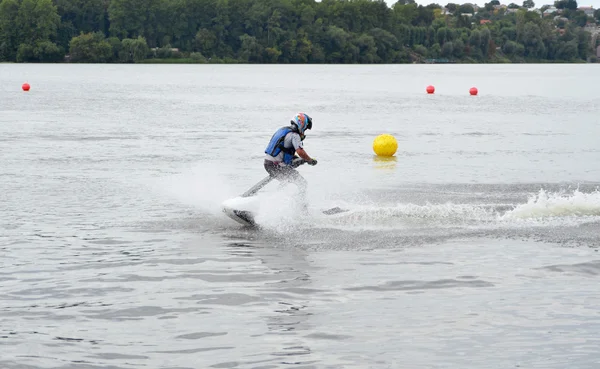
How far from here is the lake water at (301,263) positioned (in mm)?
8898

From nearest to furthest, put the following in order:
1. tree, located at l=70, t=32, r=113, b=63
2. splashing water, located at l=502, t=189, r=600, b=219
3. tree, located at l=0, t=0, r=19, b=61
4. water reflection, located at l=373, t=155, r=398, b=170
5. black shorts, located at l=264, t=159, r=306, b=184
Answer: black shorts, located at l=264, t=159, r=306, b=184 < splashing water, located at l=502, t=189, r=600, b=219 < water reflection, located at l=373, t=155, r=398, b=170 < tree, located at l=0, t=0, r=19, b=61 < tree, located at l=70, t=32, r=113, b=63

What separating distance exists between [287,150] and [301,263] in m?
2.88

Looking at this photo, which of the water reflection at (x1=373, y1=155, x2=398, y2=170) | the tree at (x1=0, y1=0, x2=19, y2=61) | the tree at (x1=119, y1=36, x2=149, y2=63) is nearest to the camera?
the water reflection at (x1=373, y1=155, x2=398, y2=170)

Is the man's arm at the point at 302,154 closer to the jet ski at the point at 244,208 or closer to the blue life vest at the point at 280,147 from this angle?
the jet ski at the point at 244,208

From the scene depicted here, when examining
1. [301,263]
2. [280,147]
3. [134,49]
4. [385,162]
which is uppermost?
[280,147]

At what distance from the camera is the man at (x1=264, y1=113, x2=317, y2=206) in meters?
14.5

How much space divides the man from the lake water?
352mm

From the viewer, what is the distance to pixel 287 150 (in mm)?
14695

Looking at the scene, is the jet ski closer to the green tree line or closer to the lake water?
the lake water

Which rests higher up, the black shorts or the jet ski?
the black shorts

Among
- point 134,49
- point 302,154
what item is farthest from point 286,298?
point 134,49

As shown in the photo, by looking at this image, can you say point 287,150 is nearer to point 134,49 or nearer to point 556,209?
point 556,209

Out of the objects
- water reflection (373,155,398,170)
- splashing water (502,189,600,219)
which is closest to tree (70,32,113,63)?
water reflection (373,155,398,170)

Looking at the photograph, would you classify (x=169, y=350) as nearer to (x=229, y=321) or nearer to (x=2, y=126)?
(x=229, y=321)
